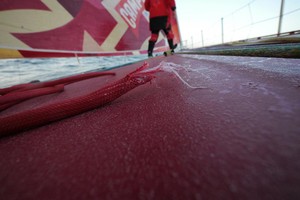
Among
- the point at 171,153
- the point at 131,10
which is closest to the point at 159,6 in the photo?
the point at 131,10

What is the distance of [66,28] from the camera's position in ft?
9.05

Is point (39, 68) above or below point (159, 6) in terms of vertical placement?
below

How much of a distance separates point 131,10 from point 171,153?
17.0 feet

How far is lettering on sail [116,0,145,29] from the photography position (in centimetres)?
418

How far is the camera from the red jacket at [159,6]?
141 inches

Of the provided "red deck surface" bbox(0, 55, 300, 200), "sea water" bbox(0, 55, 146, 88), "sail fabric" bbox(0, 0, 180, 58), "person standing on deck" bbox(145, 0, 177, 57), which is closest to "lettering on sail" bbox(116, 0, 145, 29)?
"sail fabric" bbox(0, 0, 180, 58)

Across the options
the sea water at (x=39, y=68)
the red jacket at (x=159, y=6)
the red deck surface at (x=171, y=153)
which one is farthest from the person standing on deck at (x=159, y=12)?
the red deck surface at (x=171, y=153)

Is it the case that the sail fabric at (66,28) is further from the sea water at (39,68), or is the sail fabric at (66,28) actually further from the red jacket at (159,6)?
the red jacket at (159,6)

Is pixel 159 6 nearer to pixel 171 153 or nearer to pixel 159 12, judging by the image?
pixel 159 12

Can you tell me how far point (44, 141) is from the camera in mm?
396

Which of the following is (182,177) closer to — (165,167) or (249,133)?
(165,167)

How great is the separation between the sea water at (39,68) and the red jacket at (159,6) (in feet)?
5.82

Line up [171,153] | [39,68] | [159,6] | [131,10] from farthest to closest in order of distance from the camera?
1. [131,10]
2. [159,6]
3. [39,68]
4. [171,153]

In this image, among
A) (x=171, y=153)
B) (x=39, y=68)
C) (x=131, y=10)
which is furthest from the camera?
(x=131, y=10)
